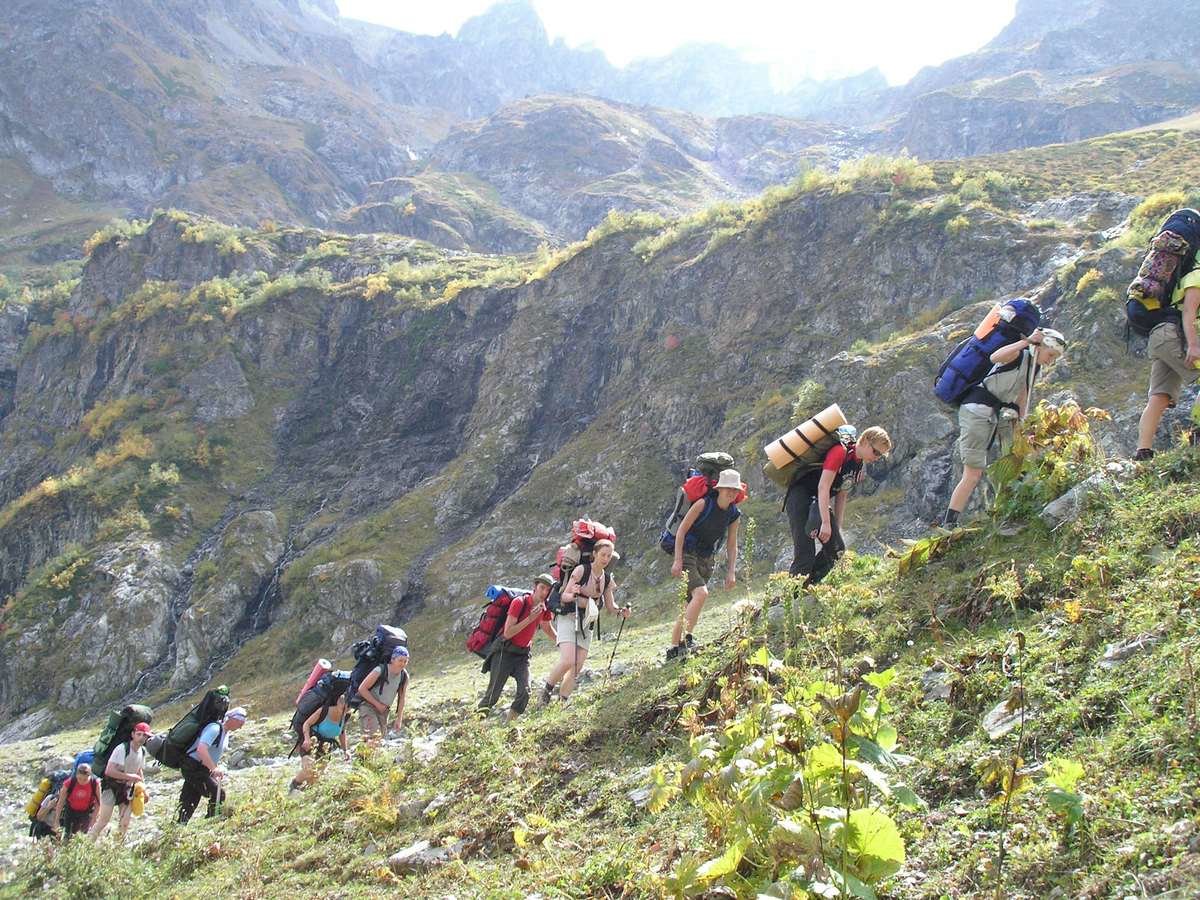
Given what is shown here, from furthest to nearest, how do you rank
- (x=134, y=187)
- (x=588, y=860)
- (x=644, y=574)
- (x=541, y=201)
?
(x=541, y=201) < (x=134, y=187) < (x=644, y=574) < (x=588, y=860)

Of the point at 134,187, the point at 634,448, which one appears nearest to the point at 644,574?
the point at 634,448

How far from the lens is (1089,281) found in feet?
92.9

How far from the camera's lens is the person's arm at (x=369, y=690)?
36.0 ft

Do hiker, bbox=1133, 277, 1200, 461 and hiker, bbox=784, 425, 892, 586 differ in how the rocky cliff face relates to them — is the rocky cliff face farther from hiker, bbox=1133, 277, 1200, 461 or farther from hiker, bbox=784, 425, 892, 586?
hiker, bbox=784, 425, 892, 586

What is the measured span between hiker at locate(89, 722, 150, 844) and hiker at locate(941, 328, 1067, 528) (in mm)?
10976

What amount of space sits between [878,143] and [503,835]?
670 ft

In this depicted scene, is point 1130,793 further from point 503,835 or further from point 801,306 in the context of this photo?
point 801,306

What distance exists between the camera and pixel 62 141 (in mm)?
156250

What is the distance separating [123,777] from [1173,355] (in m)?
14.1

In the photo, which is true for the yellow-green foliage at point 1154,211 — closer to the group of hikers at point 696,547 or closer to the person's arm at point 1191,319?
the group of hikers at point 696,547

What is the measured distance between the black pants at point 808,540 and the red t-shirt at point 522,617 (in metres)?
3.70

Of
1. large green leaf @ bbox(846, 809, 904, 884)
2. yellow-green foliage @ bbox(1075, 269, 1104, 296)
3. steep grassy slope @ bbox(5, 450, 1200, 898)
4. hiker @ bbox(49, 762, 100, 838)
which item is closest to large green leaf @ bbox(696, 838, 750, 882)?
steep grassy slope @ bbox(5, 450, 1200, 898)

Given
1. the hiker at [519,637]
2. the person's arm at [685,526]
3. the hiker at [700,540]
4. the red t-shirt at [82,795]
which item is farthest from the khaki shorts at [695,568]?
the red t-shirt at [82,795]

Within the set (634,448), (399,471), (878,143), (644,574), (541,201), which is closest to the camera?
(644,574)
